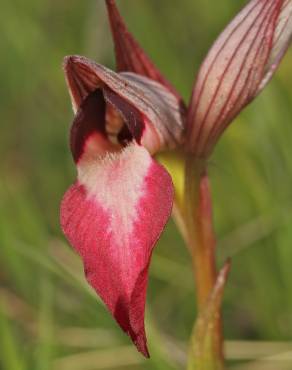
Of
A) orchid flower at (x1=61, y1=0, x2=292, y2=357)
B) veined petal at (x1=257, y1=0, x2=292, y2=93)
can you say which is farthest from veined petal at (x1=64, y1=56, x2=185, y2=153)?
veined petal at (x1=257, y1=0, x2=292, y2=93)

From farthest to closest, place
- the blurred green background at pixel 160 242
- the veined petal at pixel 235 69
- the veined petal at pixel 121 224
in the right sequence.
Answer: the blurred green background at pixel 160 242 < the veined petal at pixel 235 69 < the veined petal at pixel 121 224

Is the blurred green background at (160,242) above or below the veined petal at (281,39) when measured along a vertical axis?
below

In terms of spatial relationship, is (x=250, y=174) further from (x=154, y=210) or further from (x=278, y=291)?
(x=154, y=210)

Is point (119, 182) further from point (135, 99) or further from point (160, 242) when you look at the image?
point (160, 242)

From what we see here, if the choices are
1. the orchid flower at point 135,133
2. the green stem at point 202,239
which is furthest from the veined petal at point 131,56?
the green stem at point 202,239

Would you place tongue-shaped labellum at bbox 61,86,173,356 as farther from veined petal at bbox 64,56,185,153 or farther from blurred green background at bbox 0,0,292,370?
blurred green background at bbox 0,0,292,370

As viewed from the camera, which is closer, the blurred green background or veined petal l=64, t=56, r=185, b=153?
veined petal l=64, t=56, r=185, b=153

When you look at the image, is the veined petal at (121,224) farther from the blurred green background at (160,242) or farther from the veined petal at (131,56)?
the blurred green background at (160,242)
